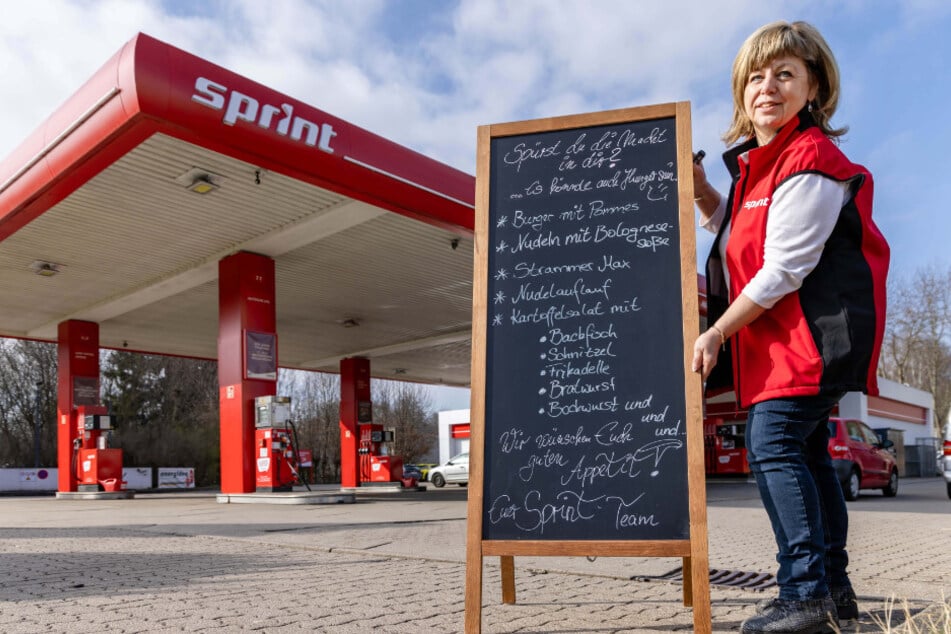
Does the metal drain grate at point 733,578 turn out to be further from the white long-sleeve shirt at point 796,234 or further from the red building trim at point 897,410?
the red building trim at point 897,410

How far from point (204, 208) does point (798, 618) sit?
11.5 metres

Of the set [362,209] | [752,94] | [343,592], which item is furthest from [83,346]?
[752,94]

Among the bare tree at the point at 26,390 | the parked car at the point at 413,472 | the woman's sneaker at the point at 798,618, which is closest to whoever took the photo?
A: the woman's sneaker at the point at 798,618

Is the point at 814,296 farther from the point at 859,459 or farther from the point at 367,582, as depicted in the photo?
the point at 859,459

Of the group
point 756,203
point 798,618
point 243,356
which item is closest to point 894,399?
point 243,356

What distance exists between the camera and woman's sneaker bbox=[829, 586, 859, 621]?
122 inches

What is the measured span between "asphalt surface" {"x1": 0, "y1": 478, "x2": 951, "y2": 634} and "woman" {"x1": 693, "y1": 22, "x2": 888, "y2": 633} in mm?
377

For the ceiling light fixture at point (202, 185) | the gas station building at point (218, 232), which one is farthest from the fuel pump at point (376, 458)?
the ceiling light fixture at point (202, 185)

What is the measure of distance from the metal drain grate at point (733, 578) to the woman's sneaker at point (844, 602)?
90 centimetres

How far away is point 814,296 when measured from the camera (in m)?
2.80

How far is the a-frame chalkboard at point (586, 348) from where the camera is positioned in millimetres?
3059

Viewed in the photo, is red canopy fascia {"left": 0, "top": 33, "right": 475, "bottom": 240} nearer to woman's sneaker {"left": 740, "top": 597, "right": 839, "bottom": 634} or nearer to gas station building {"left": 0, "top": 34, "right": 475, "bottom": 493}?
gas station building {"left": 0, "top": 34, "right": 475, "bottom": 493}

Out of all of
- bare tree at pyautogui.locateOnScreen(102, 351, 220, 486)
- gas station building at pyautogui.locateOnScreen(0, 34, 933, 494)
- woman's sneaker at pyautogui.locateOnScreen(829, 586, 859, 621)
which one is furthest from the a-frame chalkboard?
bare tree at pyautogui.locateOnScreen(102, 351, 220, 486)

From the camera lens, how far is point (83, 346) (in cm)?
2025
